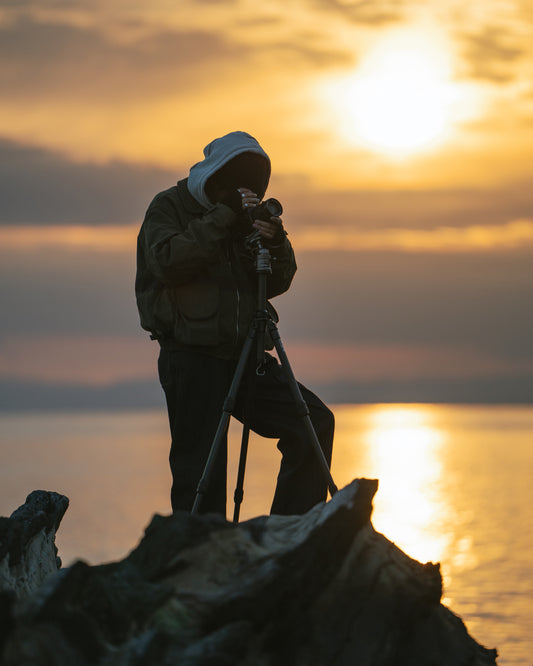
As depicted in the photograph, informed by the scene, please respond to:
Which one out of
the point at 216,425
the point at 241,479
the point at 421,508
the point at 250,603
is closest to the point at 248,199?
the point at 216,425

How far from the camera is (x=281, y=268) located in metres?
6.42

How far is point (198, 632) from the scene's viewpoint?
368 centimetres

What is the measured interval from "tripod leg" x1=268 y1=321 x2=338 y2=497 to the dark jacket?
11.1 inches

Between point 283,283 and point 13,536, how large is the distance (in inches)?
102

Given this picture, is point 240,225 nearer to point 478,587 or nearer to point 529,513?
point 478,587

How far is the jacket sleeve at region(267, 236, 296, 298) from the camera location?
247 inches

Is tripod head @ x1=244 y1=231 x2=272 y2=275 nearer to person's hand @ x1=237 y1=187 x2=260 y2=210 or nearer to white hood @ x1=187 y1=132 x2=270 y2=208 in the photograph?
person's hand @ x1=237 y1=187 x2=260 y2=210

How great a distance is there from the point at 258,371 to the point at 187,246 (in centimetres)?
97

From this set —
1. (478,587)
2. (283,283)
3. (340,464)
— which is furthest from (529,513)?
(283,283)

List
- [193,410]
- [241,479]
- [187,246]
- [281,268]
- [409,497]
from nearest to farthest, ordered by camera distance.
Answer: [187,246] < [241,479] < [193,410] < [281,268] < [409,497]

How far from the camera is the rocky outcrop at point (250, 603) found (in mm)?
3475

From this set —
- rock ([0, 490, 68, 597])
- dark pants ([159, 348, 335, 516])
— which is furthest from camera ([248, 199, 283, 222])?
rock ([0, 490, 68, 597])

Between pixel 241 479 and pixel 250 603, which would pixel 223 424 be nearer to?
pixel 241 479

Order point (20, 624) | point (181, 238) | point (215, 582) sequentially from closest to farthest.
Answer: point (20, 624) < point (215, 582) < point (181, 238)
